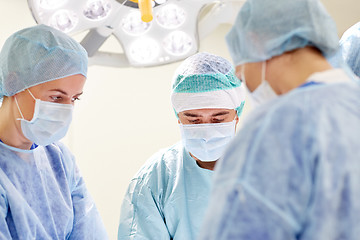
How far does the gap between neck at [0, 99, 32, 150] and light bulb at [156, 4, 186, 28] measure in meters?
0.68

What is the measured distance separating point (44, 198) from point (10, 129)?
0.30 meters

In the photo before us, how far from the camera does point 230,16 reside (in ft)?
5.90

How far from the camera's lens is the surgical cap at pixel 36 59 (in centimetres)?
180

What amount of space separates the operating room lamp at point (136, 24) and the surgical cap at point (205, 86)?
7.8 inches

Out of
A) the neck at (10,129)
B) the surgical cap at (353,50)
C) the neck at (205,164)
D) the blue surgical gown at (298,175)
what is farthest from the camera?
the neck at (205,164)

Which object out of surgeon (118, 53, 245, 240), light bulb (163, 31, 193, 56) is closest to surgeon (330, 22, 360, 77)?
surgeon (118, 53, 245, 240)

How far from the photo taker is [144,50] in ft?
6.24

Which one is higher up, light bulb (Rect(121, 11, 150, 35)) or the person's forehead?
light bulb (Rect(121, 11, 150, 35))

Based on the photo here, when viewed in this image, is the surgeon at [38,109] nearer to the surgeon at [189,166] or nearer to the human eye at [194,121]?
the surgeon at [189,166]

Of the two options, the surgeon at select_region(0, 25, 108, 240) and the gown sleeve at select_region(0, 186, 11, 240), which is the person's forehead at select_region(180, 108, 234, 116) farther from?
the gown sleeve at select_region(0, 186, 11, 240)

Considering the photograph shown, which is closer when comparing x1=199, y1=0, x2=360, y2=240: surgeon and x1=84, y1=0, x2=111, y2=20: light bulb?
x1=199, y1=0, x2=360, y2=240: surgeon

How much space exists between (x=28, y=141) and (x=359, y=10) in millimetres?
3081

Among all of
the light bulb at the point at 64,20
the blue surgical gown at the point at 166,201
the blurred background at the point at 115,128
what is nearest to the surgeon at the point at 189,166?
the blue surgical gown at the point at 166,201

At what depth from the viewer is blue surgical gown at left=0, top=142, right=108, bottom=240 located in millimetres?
1676
